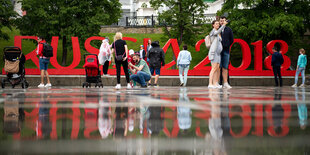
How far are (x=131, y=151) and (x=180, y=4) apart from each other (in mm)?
31954

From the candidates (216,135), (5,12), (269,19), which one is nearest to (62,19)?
(5,12)

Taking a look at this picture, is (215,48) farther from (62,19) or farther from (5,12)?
(62,19)

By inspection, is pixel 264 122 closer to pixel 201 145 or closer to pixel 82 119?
pixel 201 145

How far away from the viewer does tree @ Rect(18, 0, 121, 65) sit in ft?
112

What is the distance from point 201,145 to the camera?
2367 mm

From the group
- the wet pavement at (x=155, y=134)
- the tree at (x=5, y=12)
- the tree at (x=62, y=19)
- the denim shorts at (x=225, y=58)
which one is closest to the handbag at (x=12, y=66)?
the denim shorts at (x=225, y=58)

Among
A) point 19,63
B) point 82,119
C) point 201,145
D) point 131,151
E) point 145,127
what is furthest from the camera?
point 19,63

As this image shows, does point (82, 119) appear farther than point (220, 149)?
Yes

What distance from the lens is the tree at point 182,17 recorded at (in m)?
32.5

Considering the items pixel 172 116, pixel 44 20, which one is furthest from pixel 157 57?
pixel 44 20

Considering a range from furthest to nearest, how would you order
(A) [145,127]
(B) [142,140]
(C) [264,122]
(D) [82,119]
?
(D) [82,119]
(C) [264,122]
(A) [145,127]
(B) [142,140]

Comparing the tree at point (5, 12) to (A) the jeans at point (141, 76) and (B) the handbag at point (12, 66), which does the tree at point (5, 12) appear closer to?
(B) the handbag at point (12, 66)

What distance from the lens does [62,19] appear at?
3478 centimetres

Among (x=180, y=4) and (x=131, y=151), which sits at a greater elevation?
(x=180, y=4)
